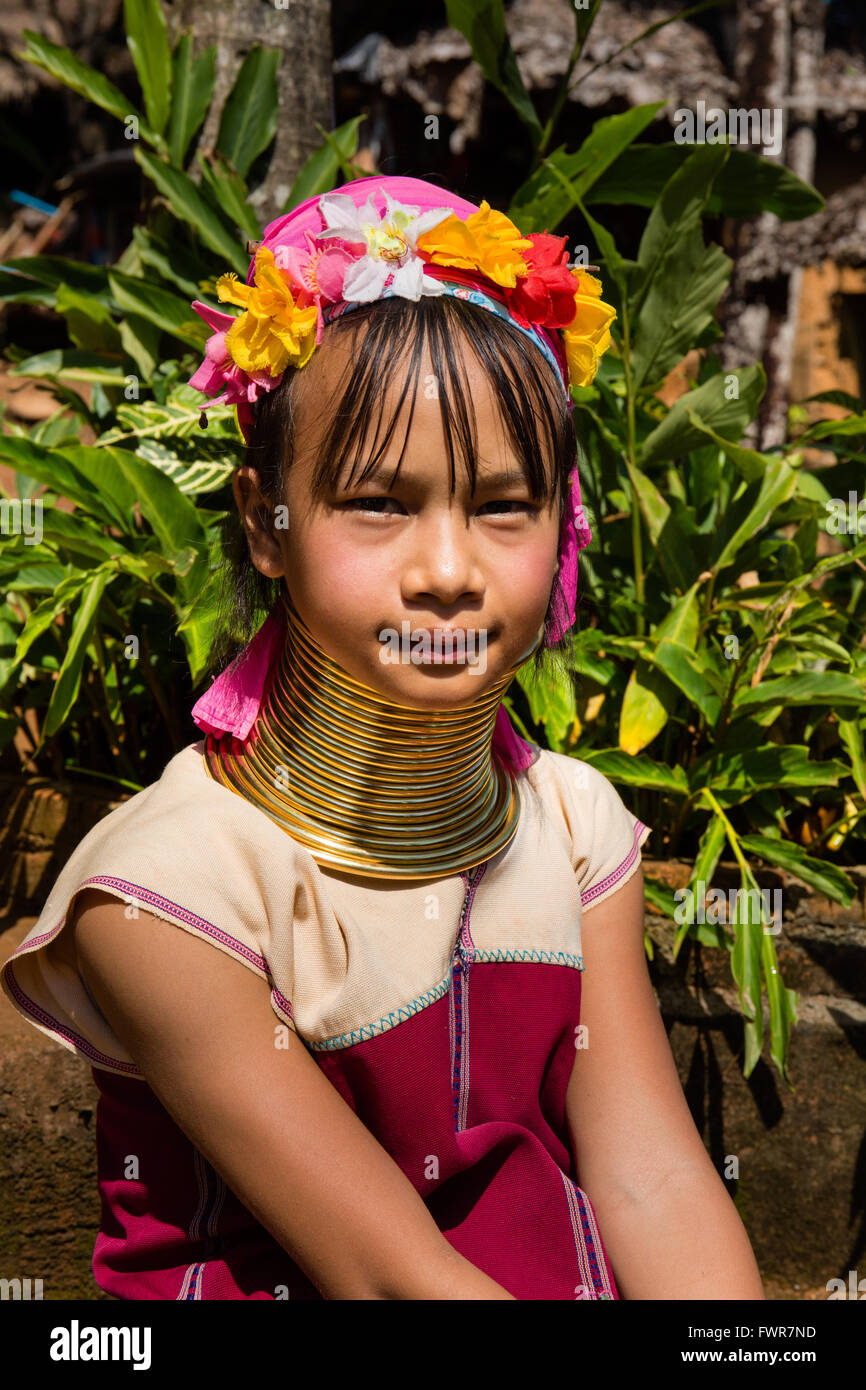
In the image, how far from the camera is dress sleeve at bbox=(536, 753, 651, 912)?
5.13 ft

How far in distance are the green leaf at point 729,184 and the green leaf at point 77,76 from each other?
3.43 ft

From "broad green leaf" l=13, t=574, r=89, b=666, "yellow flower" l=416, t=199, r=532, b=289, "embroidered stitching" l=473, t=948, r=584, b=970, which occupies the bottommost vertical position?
"embroidered stitching" l=473, t=948, r=584, b=970

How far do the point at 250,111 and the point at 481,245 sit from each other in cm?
179

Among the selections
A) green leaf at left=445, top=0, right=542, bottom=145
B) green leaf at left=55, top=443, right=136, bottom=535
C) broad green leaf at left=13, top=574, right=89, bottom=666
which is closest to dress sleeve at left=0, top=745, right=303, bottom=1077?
broad green leaf at left=13, top=574, right=89, bottom=666

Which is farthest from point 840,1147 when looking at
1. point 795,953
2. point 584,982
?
point 584,982

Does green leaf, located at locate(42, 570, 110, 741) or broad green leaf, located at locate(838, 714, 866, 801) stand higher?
green leaf, located at locate(42, 570, 110, 741)

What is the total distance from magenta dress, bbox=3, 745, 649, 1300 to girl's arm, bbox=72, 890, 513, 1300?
0.04 m

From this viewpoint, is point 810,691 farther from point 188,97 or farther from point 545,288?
point 188,97

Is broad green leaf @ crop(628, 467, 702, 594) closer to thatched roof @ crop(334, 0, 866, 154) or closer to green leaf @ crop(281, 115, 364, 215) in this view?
green leaf @ crop(281, 115, 364, 215)

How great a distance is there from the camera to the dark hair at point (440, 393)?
48.5 inches

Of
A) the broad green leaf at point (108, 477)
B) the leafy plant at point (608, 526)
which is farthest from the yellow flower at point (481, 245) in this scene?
the broad green leaf at point (108, 477)

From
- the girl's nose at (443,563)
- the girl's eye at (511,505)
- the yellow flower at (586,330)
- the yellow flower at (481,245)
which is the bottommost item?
the girl's nose at (443,563)

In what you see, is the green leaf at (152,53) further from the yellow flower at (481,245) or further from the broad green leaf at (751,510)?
the yellow flower at (481,245)


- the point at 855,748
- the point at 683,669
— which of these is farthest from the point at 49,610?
the point at 855,748
